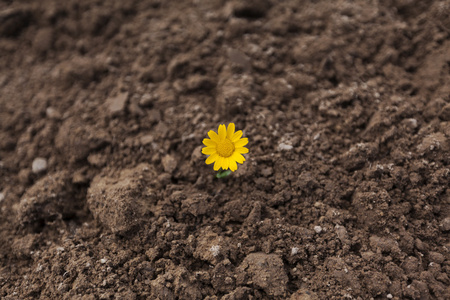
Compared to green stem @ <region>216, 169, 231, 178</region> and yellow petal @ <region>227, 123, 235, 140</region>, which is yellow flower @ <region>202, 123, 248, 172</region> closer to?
yellow petal @ <region>227, 123, 235, 140</region>

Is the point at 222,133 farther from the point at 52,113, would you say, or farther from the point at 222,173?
the point at 52,113

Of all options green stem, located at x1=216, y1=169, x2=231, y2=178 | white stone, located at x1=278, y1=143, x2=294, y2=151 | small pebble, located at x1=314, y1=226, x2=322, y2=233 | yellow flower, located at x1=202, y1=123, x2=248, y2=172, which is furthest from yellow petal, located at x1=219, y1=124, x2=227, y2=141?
small pebble, located at x1=314, y1=226, x2=322, y2=233

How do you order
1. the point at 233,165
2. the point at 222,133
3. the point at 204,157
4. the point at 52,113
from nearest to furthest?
the point at 233,165
the point at 222,133
the point at 204,157
the point at 52,113

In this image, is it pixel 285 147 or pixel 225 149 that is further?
pixel 285 147

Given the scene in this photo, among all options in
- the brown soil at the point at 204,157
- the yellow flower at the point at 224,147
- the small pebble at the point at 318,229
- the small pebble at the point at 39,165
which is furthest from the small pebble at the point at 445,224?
the small pebble at the point at 39,165

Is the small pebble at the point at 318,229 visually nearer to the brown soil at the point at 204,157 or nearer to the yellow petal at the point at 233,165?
the brown soil at the point at 204,157

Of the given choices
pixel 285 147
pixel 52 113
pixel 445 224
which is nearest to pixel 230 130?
pixel 285 147
